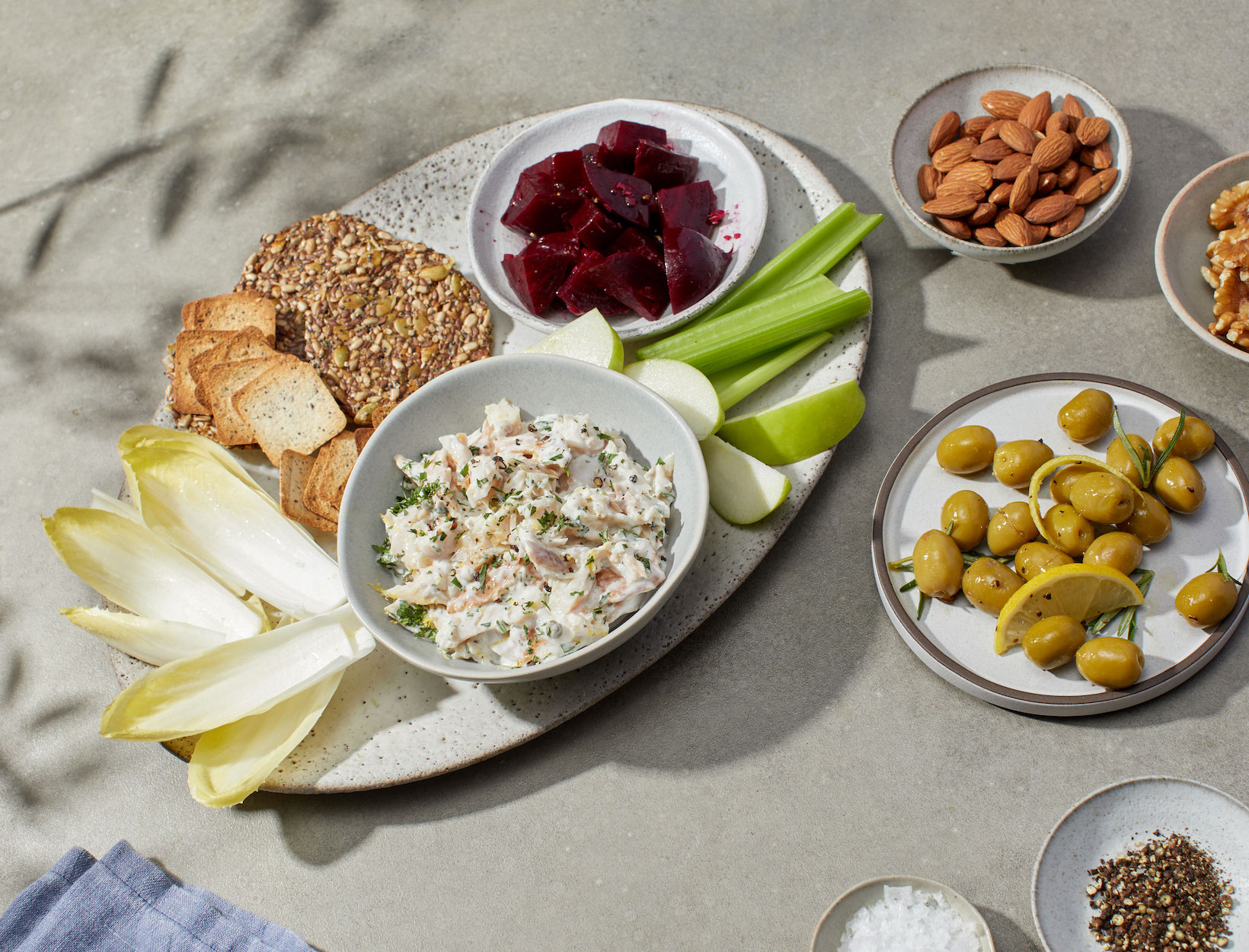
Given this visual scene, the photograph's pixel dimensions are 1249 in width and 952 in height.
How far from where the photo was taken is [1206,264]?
2486 mm

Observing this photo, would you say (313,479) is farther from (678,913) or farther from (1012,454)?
(1012,454)

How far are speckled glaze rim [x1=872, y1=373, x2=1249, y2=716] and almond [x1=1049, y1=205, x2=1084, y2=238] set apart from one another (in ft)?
1.32

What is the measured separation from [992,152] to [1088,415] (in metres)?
0.82

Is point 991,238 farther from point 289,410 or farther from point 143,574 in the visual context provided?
point 143,574

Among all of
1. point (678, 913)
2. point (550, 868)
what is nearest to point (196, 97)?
point (550, 868)

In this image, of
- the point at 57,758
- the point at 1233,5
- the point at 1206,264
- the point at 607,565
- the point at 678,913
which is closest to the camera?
the point at 607,565

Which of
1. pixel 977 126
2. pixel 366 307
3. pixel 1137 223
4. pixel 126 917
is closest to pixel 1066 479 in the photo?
pixel 1137 223

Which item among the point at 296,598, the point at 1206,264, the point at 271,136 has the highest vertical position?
the point at 271,136

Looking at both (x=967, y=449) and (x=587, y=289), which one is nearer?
(x=967, y=449)

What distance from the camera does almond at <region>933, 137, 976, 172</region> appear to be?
263cm

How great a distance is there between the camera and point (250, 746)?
2334mm

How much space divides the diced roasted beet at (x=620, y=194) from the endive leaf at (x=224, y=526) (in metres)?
1.24

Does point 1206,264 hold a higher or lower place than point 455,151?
lower

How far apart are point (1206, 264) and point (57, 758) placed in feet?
11.3
